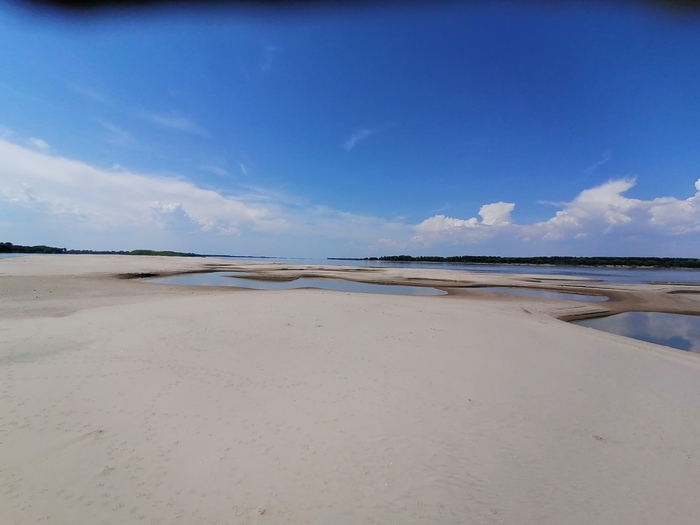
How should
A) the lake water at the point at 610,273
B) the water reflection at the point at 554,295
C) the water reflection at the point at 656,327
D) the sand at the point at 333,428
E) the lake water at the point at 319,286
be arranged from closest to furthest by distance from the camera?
the sand at the point at 333,428 → the water reflection at the point at 656,327 → the water reflection at the point at 554,295 → the lake water at the point at 319,286 → the lake water at the point at 610,273

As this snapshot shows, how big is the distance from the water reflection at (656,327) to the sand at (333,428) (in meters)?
4.26

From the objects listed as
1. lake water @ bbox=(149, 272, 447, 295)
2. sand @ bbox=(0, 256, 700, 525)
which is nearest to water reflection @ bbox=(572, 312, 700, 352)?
sand @ bbox=(0, 256, 700, 525)

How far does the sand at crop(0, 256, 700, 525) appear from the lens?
3.41 meters

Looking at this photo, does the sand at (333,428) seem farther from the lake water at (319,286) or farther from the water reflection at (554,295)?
the water reflection at (554,295)

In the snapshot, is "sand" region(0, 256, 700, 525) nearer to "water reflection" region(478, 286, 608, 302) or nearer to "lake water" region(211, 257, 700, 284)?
"water reflection" region(478, 286, 608, 302)

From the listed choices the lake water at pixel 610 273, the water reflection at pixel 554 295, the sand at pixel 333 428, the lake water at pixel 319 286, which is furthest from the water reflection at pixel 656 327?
the lake water at pixel 610 273

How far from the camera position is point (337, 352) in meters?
8.41

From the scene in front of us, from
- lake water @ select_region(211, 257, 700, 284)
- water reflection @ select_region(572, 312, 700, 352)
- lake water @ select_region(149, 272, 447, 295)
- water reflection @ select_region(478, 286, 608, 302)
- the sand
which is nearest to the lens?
the sand

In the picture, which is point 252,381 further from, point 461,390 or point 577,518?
point 577,518

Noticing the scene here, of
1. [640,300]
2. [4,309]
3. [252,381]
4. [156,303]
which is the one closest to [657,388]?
[252,381]

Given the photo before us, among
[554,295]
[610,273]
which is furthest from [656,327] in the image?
[610,273]

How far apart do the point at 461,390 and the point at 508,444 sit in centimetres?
177

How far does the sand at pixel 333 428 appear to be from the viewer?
11.2ft

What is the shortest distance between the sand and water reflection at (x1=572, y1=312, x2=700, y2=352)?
4.26 metres
